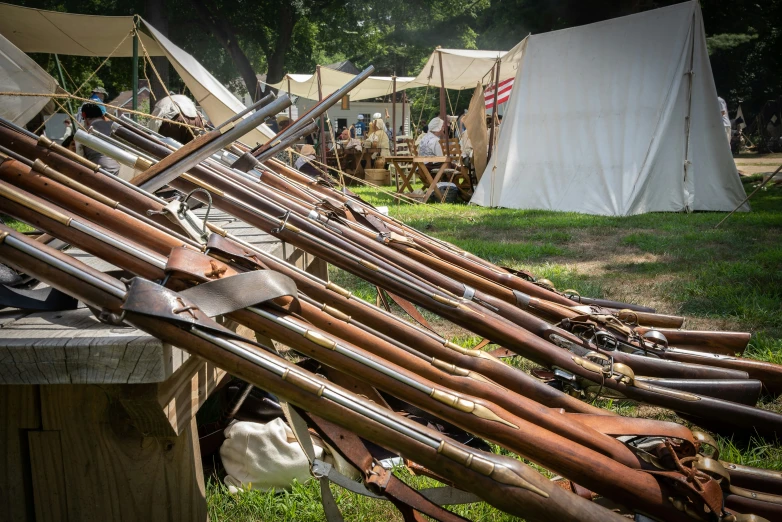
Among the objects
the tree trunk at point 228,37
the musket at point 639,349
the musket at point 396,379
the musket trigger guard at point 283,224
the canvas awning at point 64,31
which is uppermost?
the tree trunk at point 228,37

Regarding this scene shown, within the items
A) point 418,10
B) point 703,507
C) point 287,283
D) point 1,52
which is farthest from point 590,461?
point 418,10

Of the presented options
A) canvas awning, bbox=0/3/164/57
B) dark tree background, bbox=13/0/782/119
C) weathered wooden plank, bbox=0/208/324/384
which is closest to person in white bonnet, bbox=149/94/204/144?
canvas awning, bbox=0/3/164/57

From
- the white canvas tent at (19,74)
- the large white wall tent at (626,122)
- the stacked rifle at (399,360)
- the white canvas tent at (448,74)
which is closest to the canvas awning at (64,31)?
the white canvas tent at (19,74)

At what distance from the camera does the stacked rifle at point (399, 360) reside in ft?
4.76

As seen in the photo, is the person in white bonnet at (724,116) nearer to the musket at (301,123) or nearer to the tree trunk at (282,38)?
the musket at (301,123)

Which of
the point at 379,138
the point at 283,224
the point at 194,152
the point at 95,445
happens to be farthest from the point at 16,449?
the point at 379,138

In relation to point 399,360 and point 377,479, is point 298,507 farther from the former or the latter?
point 399,360

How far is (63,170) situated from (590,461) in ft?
6.46

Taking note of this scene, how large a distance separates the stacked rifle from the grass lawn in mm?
523

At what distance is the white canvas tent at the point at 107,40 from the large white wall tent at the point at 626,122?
15.8 feet

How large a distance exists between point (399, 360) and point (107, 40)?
41.1 feet

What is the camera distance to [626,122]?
10102 millimetres

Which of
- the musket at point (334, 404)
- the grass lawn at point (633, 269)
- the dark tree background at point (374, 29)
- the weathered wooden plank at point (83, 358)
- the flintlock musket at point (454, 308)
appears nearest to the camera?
the musket at point (334, 404)

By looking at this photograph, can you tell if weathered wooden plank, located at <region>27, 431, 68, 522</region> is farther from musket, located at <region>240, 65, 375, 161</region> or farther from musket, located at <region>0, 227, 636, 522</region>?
musket, located at <region>240, 65, 375, 161</region>
